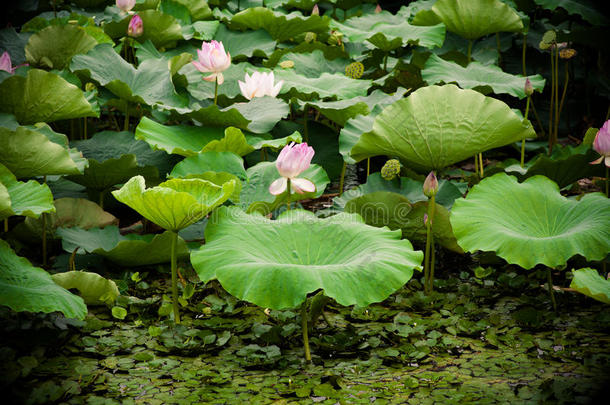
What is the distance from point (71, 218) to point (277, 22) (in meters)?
1.99

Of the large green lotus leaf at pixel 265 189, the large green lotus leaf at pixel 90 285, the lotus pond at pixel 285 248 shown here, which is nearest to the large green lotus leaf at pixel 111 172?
the lotus pond at pixel 285 248

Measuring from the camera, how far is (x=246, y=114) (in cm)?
260

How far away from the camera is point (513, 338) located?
5.67ft

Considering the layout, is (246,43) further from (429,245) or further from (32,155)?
(429,245)

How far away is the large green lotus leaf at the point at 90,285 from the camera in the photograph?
1.80 meters

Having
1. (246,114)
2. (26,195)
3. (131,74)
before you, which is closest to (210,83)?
(131,74)

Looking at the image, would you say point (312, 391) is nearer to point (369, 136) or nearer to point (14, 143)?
point (369, 136)

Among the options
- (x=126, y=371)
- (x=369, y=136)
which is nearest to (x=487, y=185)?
(x=369, y=136)

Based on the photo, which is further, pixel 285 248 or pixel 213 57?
pixel 213 57

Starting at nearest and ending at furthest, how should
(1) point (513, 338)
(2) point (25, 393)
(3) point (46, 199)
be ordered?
(2) point (25, 393) < (1) point (513, 338) < (3) point (46, 199)

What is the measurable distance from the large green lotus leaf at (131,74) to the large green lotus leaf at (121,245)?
78cm

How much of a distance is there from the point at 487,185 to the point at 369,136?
455mm

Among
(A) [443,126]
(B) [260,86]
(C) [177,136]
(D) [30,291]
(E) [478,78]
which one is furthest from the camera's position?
(E) [478,78]

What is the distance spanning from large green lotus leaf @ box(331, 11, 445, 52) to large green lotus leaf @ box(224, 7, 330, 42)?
0.41 feet
